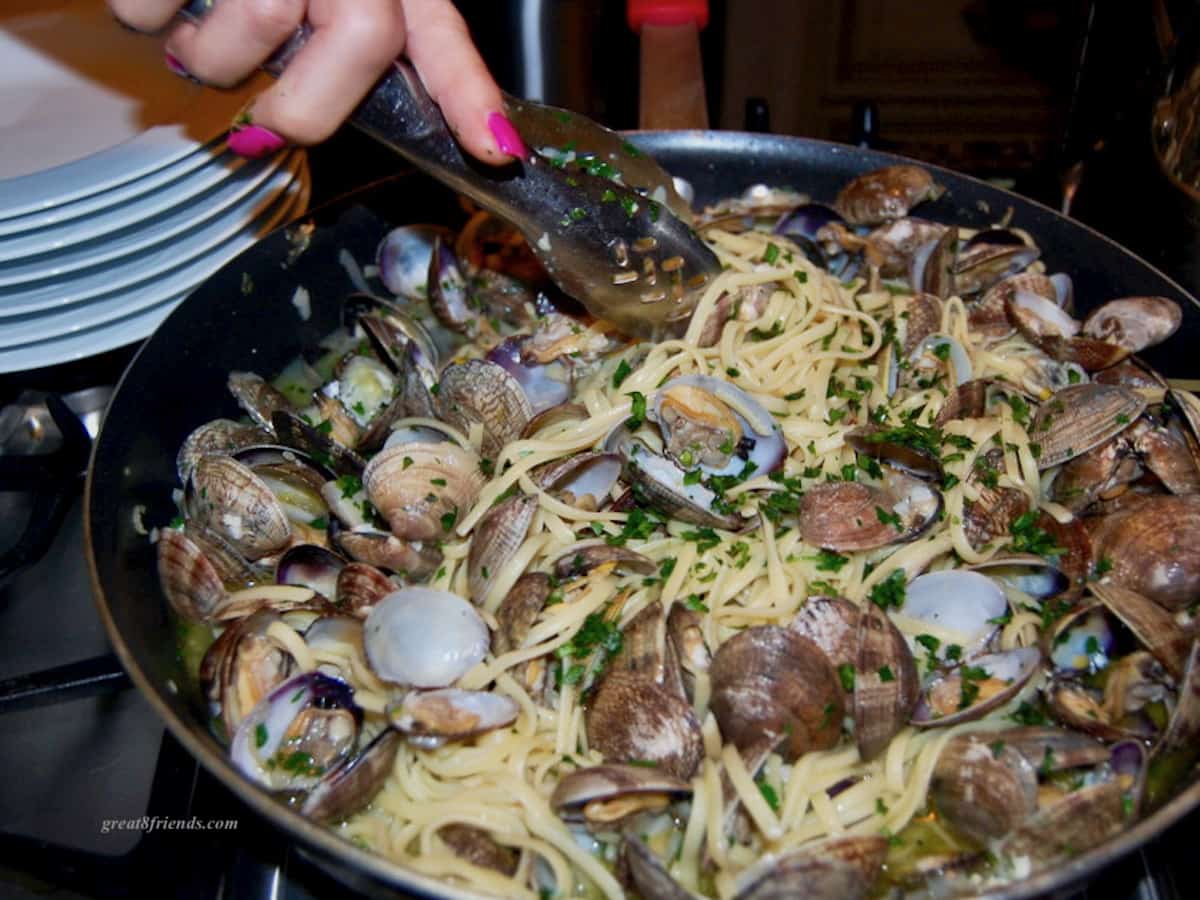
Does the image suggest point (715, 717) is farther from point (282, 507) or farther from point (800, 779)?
point (282, 507)

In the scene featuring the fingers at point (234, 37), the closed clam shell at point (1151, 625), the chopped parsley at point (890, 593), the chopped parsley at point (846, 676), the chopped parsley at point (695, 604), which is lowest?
the chopped parsley at point (695, 604)

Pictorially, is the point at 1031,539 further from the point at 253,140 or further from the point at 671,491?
the point at 253,140

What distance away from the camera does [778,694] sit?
212 centimetres

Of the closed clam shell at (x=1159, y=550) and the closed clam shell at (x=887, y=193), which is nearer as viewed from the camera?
the closed clam shell at (x=1159, y=550)

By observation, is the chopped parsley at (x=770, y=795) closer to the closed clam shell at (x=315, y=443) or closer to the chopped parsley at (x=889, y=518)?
the chopped parsley at (x=889, y=518)

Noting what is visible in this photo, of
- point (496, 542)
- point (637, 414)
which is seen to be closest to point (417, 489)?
point (496, 542)

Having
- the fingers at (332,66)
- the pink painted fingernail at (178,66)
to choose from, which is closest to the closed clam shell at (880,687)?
the fingers at (332,66)

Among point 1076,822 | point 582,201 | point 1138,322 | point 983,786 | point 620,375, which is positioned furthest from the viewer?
point 620,375

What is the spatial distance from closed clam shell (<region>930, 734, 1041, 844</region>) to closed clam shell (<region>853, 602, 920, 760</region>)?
0.42ft

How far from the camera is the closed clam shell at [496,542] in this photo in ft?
8.10

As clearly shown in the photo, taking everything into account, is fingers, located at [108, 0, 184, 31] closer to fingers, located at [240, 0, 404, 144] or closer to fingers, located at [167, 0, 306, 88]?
fingers, located at [167, 0, 306, 88]

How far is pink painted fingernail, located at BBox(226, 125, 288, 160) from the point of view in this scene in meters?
2.49

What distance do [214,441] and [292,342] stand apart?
572 millimetres

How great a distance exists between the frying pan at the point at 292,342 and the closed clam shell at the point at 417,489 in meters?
0.58
